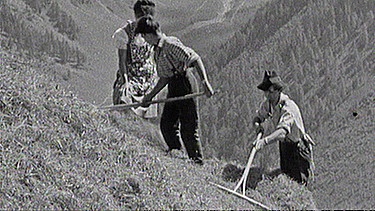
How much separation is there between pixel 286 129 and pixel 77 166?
5.63 ft

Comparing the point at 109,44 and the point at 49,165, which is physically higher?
the point at 49,165

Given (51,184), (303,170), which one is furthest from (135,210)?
(303,170)

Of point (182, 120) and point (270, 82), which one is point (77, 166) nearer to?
point (182, 120)

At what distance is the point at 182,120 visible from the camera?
4594 millimetres

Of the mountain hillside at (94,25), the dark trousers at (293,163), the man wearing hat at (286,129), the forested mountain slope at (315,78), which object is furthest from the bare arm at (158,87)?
the mountain hillside at (94,25)

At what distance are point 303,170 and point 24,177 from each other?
7.80ft

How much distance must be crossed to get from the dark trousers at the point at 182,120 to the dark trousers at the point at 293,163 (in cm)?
63

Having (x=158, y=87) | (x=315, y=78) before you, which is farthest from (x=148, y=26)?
(x=315, y=78)

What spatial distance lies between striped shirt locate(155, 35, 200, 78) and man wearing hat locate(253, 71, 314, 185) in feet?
1.84

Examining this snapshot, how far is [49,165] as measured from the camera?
3064mm

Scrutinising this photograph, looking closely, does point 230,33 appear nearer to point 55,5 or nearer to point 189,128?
point 55,5

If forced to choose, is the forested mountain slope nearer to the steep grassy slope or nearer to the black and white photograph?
the black and white photograph

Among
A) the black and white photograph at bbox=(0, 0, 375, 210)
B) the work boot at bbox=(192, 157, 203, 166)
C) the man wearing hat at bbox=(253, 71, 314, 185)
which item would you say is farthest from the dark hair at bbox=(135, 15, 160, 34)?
the work boot at bbox=(192, 157, 203, 166)

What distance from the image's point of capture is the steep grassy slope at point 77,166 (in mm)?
2916
